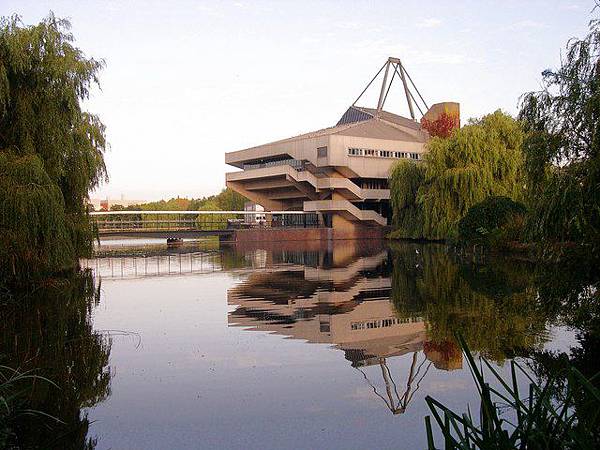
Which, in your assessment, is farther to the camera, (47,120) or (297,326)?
(47,120)

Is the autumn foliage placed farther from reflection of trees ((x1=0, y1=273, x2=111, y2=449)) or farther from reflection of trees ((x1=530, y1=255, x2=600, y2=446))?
reflection of trees ((x1=530, y1=255, x2=600, y2=446))

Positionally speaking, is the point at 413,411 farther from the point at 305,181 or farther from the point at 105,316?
the point at 305,181

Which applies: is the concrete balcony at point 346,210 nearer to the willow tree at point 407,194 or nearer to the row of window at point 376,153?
the row of window at point 376,153

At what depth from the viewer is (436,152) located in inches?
1769

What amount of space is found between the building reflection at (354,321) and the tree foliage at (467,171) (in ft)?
67.3

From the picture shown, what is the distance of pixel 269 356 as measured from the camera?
984 cm

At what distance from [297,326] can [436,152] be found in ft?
114

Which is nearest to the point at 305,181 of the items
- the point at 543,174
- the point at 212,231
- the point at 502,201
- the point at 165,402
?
the point at 212,231

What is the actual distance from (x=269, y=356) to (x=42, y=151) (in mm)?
10358

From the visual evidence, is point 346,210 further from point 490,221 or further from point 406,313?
point 406,313

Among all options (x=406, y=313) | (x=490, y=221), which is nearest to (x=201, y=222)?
(x=490, y=221)

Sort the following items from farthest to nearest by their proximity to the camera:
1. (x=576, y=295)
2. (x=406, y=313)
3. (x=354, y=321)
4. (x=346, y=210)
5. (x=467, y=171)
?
(x=346, y=210), (x=467, y=171), (x=406, y=313), (x=354, y=321), (x=576, y=295)

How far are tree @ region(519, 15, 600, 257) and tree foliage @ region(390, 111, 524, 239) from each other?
27977mm

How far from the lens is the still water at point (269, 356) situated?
21.4 ft
